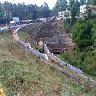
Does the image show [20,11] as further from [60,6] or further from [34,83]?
[34,83]

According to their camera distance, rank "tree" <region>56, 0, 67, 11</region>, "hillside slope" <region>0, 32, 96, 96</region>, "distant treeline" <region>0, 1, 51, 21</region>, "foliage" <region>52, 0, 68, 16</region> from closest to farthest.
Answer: "hillside slope" <region>0, 32, 96, 96</region>, "distant treeline" <region>0, 1, 51, 21</region>, "tree" <region>56, 0, 67, 11</region>, "foliage" <region>52, 0, 68, 16</region>

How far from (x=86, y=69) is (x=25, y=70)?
14.5 metres

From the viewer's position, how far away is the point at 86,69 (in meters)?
40.5

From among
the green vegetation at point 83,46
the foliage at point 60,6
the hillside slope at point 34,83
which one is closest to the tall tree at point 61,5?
the foliage at point 60,6

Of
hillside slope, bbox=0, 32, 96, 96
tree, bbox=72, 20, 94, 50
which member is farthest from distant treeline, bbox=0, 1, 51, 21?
hillside slope, bbox=0, 32, 96, 96

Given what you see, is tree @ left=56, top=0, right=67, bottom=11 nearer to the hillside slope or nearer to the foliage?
the foliage

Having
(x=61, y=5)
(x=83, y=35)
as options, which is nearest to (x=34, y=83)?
(x=83, y=35)

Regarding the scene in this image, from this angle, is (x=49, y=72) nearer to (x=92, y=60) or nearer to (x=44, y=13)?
(x=92, y=60)

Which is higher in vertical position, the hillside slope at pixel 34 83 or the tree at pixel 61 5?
the tree at pixel 61 5

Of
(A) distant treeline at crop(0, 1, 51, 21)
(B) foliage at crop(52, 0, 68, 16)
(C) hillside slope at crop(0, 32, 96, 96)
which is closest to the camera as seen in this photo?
(C) hillside slope at crop(0, 32, 96, 96)

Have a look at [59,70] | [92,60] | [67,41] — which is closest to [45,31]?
[67,41]

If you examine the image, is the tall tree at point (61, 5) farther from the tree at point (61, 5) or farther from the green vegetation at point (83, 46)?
the green vegetation at point (83, 46)

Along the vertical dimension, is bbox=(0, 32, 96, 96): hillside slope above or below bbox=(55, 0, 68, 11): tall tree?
below

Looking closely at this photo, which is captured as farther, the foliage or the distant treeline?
the foliage
